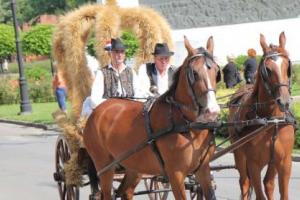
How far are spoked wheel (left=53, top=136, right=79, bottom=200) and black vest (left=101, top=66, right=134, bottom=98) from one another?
1.00m

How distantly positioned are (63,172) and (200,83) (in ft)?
11.2

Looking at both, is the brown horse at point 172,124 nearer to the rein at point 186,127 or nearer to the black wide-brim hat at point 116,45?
the rein at point 186,127

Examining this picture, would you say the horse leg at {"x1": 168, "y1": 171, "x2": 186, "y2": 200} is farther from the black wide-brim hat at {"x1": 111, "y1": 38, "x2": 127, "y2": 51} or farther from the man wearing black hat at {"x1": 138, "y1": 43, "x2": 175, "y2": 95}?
the black wide-brim hat at {"x1": 111, "y1": 38, "x2": 127, "y2": 51}

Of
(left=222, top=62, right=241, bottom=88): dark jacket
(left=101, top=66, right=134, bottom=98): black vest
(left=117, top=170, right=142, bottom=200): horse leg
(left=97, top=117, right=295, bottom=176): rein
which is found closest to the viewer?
(left=97, top=117, right=295, bottom=176): rein

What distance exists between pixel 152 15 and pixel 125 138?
3010 mm

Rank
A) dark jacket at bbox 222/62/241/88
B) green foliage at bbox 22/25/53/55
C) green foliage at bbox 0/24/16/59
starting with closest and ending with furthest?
dark jacket at bbox 222/62/241/88, green foliage at bbox 22/25/53/55, green foliage at bbox 0/24/16/59

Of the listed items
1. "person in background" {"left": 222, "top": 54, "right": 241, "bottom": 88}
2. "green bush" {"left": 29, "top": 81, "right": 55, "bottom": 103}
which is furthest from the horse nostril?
"green bush" {"left": 29, "top": 81, "right": 55, "bottom": 103}

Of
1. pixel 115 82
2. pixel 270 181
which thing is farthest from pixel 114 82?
pixel 270 181

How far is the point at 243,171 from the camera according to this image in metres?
8.52

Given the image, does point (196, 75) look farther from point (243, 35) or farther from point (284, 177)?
point (243, 35)

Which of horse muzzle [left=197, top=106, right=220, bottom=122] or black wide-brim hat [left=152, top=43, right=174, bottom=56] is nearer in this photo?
horse muzzle [left=197, top=106, right=220, bottom=122]

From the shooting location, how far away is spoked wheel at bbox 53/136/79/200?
944 centimetres

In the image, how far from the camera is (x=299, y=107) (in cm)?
1636

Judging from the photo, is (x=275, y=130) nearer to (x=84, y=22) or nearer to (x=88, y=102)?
(x=88, y=102)
